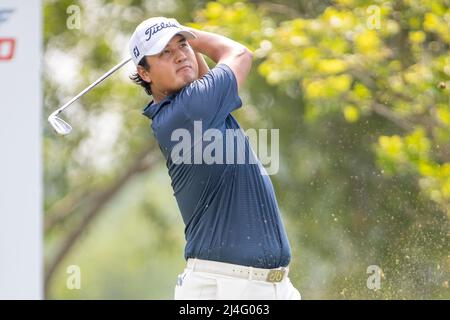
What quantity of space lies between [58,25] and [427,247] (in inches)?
179

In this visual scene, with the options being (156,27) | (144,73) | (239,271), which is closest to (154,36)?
(156,27)

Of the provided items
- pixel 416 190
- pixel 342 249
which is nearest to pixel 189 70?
pixel 416 190

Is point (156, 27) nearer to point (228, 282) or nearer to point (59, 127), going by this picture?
point (59, 127)

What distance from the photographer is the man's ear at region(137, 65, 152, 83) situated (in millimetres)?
3330

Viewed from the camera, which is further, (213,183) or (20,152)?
(20,152)

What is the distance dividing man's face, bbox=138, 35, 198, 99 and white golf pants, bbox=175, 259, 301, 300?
583 millimetres

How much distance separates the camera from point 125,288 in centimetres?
1487

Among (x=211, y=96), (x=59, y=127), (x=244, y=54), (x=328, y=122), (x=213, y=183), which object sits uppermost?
(x=244, y=54)

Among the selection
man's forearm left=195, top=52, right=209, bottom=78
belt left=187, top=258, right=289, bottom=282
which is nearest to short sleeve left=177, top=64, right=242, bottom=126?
man's forearm left=195, top=52, right=209, bottom=78

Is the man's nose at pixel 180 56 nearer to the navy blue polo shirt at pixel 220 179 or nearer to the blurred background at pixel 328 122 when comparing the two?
the navy blue polo shirt at pixel 220 179

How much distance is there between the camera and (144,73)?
11.0 ft

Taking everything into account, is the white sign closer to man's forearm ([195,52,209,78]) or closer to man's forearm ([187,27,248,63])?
man's forearm ([195,52,209,78])

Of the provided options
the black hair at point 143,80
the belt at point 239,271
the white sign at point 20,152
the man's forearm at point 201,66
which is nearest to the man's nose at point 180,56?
the black hair at point 143,80

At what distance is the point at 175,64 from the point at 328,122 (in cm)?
347
